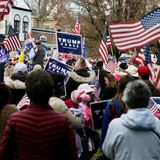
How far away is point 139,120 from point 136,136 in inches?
5.6

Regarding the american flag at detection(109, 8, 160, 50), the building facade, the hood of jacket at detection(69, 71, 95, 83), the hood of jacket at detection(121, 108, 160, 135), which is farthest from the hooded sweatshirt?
the building facade

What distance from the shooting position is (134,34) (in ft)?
31.1

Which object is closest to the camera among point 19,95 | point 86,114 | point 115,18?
point 86,114

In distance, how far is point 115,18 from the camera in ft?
144

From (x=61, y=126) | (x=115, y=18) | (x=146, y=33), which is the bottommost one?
(x=61, y=126)

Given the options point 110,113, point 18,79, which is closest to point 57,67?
point 18,79

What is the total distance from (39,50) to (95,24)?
28.4 metres

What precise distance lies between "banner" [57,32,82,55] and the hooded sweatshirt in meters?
7.56

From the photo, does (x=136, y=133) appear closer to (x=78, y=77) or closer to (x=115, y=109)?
(x=115, y=109)

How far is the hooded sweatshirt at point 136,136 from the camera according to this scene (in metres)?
4.52

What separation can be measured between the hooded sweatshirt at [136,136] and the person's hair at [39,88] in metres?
0.62

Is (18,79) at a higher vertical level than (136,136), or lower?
Result: higher

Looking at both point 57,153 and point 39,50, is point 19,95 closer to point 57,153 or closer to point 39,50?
point 57,153

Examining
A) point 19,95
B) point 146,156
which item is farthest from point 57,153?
point 19,95
